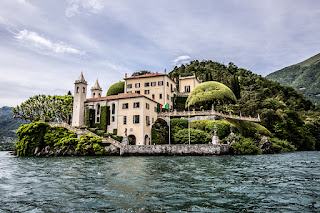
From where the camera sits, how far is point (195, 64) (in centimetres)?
11856

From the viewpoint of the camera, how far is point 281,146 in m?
50.0

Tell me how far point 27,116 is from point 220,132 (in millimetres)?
44858

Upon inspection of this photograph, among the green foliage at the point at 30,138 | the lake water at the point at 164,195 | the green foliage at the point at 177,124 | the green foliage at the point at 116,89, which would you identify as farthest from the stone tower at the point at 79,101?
the lake water at the point at 164,195

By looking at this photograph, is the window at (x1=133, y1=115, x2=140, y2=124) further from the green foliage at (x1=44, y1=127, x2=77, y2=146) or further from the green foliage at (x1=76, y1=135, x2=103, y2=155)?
the green foliage at (x1=44, y1=127, x2=77, y2=146)

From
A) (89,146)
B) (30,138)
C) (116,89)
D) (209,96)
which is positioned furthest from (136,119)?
(116,89)

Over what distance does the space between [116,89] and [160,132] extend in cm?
2619

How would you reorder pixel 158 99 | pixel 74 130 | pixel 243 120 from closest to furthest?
pixel 74 130 → pixel 243 120 → pixel 158 99

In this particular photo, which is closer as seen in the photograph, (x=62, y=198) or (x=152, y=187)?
(x=62, y=198)

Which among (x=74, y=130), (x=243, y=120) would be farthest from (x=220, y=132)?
(x=74, y=130)

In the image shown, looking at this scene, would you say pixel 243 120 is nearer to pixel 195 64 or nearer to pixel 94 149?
pixel 94 149

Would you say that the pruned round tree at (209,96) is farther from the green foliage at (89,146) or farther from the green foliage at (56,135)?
the green foliage at (56,135)

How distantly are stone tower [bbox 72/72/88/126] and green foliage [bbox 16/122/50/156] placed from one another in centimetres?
879

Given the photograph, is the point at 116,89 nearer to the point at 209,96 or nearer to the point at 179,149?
the point at 209,96

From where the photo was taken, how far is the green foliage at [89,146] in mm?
42062
